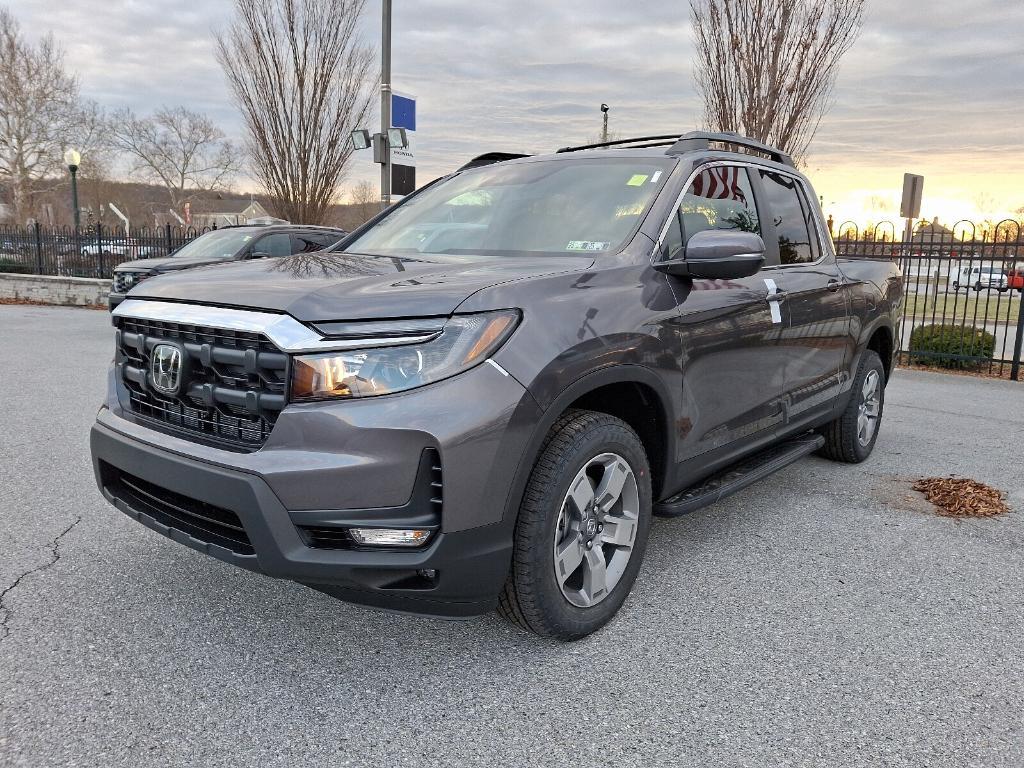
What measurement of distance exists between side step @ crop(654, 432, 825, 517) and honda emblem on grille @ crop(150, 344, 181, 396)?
1906 mm

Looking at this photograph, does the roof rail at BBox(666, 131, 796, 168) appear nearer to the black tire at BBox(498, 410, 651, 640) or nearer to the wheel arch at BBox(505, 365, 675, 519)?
the wheel arch at BBox(505, 365, 675, 519)

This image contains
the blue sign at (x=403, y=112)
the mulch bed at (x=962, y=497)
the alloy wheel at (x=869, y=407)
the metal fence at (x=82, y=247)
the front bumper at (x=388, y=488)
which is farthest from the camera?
the metal fence at (x=82, y=247)

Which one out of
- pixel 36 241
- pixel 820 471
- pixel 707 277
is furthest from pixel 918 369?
pixel 36 241

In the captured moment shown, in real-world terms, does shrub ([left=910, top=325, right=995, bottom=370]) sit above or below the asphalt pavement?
above

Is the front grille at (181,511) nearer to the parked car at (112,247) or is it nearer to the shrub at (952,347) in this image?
the shrub at (952,347)

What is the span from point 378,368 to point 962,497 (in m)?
3.93

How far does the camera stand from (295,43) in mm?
16766

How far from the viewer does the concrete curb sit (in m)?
17.2

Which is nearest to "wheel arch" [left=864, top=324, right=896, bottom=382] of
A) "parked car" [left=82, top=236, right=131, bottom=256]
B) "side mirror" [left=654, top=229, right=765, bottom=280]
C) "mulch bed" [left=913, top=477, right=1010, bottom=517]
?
"mulch bed" [left=913, top=477, right=1010, bottom=517]

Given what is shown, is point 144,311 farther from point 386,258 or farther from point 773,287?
point 773,287

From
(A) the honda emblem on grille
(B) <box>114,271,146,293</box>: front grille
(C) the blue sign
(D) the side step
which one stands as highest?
(C) the blue sign

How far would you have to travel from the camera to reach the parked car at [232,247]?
35.6ft

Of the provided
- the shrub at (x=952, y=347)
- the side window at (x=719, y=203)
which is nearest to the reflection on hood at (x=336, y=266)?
the side window at (x=719, y=203)

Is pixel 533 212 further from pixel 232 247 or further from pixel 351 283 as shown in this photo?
pixel 232 247
